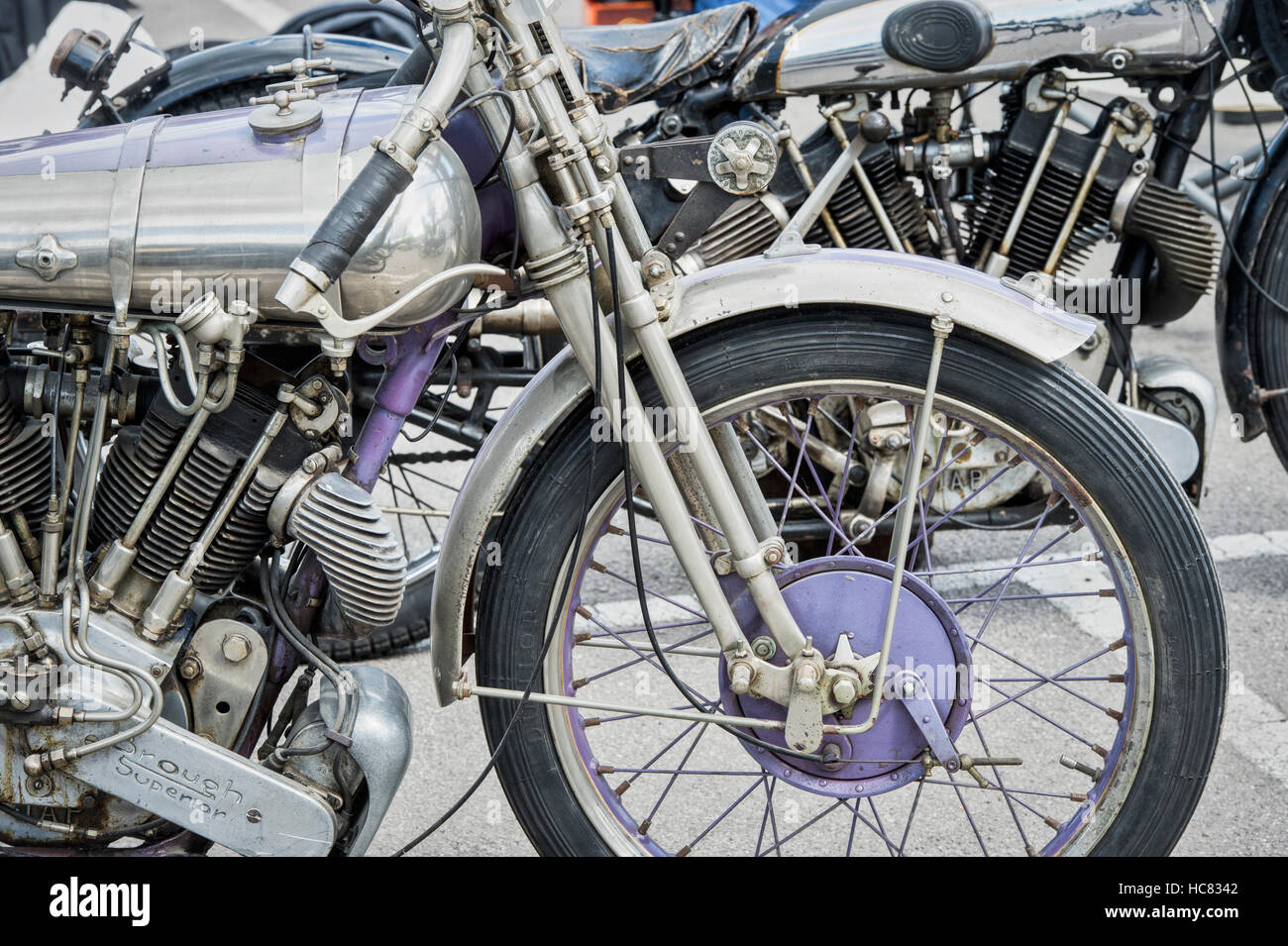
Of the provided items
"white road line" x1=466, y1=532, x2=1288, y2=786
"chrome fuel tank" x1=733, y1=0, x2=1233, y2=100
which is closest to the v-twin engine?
"white road line" x1=466, y1=532, x2=1288, y2=786

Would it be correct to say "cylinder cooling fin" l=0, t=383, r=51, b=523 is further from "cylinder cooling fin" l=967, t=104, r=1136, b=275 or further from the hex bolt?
"cylinder cooling fin" l=967, t=104, r=1136, b=275

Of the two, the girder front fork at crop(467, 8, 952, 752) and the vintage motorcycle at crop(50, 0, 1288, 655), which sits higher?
the vintage motorcycle at crop(50, 0, 1288, 655)

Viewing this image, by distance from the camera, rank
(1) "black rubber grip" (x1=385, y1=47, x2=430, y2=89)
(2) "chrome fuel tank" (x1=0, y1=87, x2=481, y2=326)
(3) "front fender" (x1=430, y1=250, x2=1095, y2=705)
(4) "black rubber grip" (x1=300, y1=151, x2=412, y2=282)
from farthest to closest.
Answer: (1) "black rubber grip" (x1=385, y1=47, x2=430, y2=89), (3) "front fender" (x1=430, y1=250, x2=1095, y2=705), (2) "chrome fuel tank" (x1=0, y1=87, x2=481, y2=326), (4) "black rubber grip" (x1=300, y1=151, x2=412, y2=282)

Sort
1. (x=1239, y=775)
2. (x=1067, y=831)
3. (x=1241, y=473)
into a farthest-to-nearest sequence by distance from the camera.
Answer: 1. (x=1241, y=473)
2. (x=1239, y=775)
3. (x=1067, y=831)

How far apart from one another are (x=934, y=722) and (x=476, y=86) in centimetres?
104

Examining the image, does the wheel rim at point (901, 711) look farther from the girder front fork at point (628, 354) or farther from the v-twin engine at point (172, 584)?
the v-twin engine at point (172, 584)

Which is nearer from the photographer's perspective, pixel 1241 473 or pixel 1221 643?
pixel 1221 643

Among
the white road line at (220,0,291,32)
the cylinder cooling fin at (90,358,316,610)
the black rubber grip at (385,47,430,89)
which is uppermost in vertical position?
the white road line at (220,0,291,32)

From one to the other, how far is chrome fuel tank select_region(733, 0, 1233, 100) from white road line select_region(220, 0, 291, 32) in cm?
885

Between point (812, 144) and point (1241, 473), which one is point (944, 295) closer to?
point (812, 144)

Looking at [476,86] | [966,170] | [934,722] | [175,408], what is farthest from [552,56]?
[966,170]

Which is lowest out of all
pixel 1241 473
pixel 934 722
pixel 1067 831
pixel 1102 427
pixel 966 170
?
pixel 1067 831

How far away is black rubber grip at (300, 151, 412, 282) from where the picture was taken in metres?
1.56
